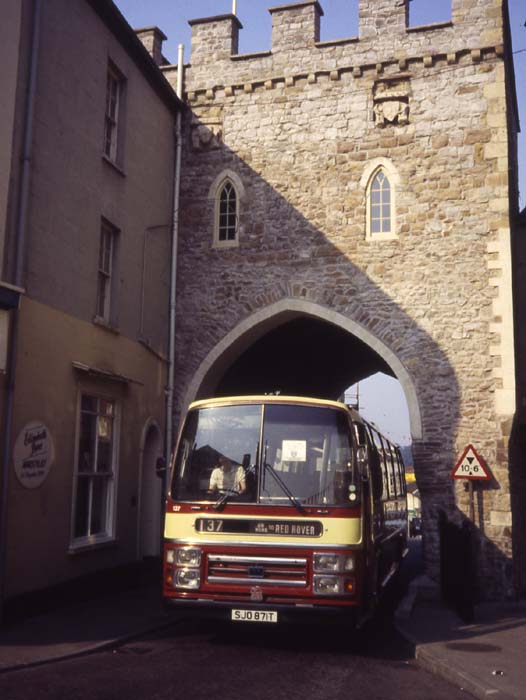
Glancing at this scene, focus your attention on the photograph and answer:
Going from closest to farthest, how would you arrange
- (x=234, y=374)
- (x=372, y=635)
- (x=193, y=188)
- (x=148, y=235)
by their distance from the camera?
(x=372, y=635), (x=148, y=235), (x=193, y=188), (x=234, y=374)

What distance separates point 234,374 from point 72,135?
8239mm

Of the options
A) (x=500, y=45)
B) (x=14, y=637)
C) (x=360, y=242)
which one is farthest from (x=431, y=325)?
(x=14, y=637)

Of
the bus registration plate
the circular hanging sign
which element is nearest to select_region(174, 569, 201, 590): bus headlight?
the bus registration plate

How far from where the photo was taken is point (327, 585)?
7660 mm

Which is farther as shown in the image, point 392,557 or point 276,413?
point 392,557

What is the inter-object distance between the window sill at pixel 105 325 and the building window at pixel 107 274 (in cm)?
8

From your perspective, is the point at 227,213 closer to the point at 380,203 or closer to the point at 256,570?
the point at 380,203

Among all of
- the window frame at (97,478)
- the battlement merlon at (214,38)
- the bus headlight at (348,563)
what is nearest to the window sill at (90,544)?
the window frame at (97,478)

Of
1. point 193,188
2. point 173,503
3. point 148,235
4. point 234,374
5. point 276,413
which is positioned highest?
point 193,188

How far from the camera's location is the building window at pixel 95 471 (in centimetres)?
1140

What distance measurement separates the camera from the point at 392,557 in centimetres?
1176

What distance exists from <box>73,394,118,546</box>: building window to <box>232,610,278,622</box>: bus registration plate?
4092mm

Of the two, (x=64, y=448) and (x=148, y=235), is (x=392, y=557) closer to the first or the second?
(x=64, y=448)

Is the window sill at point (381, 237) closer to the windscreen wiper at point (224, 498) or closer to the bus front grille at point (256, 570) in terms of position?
the windscreen wiper at point (224, 498)
